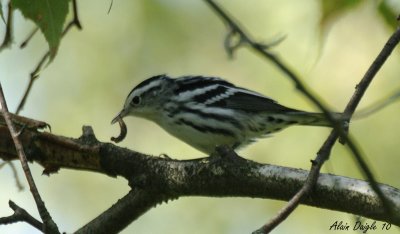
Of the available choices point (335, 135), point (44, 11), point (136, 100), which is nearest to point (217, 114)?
point (136, 100)

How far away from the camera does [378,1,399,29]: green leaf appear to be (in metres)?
2.66

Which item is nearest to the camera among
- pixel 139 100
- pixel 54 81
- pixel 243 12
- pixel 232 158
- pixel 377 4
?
pixel 377 4

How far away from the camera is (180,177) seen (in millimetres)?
3270

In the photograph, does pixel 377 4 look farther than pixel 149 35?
No

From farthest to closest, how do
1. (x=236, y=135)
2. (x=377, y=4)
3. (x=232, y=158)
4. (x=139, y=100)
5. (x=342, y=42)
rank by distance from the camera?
(x=342, y=42) < (x=139, y=100) < (x=236, y=135) < (x=232, y=158) < (x=377, y=4)

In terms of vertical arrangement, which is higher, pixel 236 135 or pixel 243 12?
pixel 243 12

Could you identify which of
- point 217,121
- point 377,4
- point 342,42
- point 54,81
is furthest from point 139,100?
point 377,4

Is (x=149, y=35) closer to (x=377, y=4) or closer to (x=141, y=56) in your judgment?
(x=141, y=56)

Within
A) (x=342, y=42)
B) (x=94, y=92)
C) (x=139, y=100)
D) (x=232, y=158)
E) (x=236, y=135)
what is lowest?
(x=232, y=158)

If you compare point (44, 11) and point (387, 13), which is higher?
point (44, 11)

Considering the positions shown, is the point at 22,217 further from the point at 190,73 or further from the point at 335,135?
the point at 190,73

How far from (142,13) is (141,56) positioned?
0.52 metres

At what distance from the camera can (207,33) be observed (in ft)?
25.3

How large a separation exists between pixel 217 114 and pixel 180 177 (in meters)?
1.81
